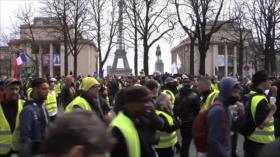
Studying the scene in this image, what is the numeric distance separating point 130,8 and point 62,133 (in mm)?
35458

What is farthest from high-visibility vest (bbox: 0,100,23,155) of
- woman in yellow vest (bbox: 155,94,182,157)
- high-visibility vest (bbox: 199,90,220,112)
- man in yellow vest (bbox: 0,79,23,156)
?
high-visibility vest (bbox: 199,90,220,112)

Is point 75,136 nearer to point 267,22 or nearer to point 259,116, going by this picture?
point 259,116

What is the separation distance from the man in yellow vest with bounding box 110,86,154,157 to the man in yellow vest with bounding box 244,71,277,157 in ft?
8.25

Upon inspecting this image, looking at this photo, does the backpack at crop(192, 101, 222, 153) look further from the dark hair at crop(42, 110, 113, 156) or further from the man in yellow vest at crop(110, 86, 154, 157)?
the dark hair at crop(42, 110, 113, 156)

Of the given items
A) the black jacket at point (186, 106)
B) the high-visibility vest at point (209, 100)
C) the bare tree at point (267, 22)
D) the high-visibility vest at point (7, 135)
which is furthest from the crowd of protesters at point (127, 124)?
the bare tree at point (267, 22)

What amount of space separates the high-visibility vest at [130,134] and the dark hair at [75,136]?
1745 mm

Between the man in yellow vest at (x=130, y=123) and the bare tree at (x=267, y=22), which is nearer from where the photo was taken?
the man in yellow vest at (x=130, y=123)

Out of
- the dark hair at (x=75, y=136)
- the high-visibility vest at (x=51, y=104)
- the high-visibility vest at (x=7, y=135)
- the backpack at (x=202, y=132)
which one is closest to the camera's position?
the dark hair at (x=75, y=136)

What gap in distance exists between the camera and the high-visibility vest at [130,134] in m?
3.95

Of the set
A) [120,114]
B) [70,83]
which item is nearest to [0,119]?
[120,114]

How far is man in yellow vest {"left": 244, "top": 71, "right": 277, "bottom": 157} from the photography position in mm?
6469

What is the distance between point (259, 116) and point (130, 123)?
2.84 metres

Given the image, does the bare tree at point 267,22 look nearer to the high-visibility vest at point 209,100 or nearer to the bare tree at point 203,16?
the bare tree at point 203,16

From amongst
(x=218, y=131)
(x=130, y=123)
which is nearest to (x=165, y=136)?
(x=218, y=131)
